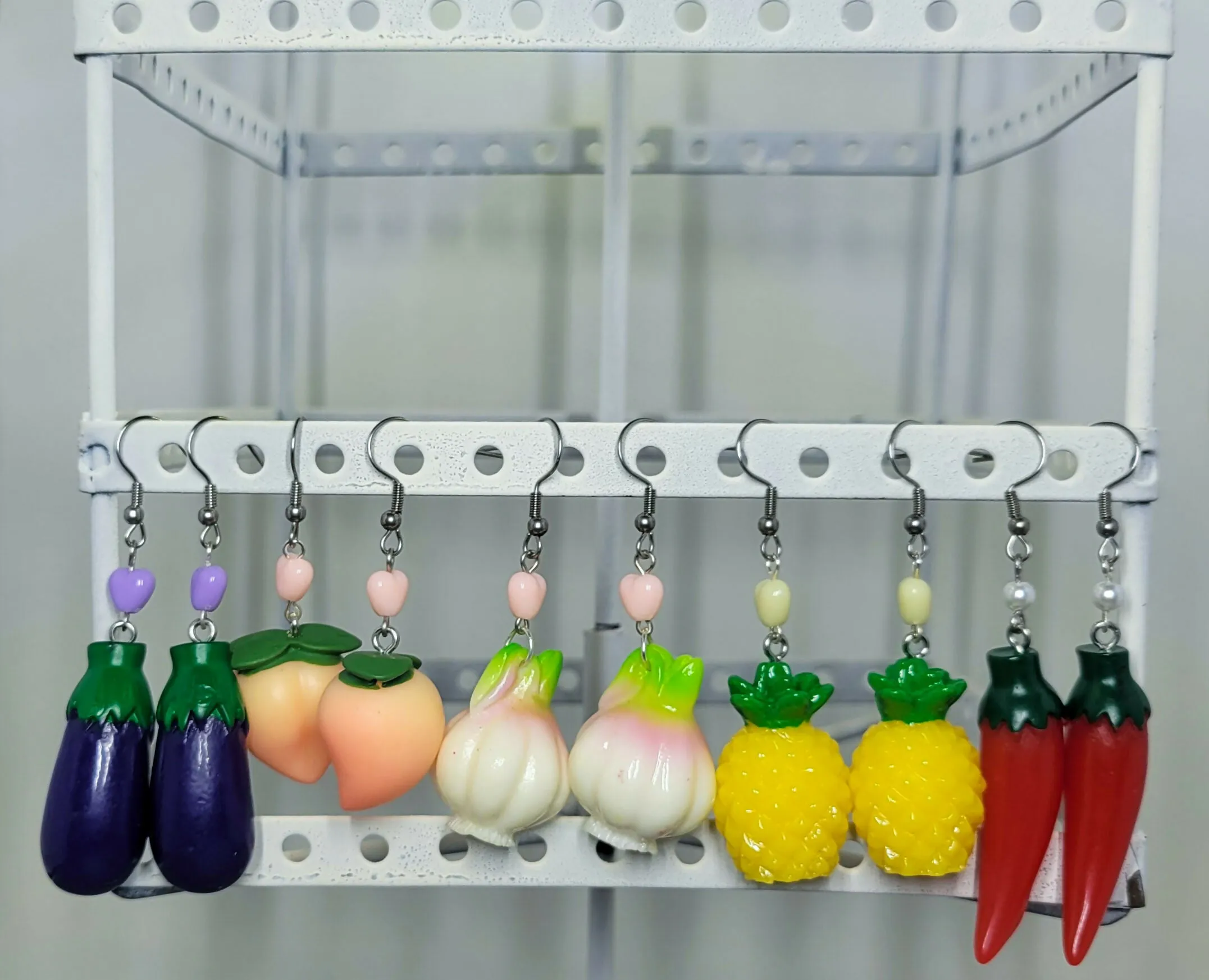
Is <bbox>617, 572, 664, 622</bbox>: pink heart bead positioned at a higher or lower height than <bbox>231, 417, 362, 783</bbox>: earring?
higher

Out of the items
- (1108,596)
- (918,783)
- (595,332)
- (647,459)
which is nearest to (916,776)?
(918,783)

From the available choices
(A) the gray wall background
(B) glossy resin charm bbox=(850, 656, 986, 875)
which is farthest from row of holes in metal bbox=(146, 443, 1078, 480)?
(A) the gray wall background

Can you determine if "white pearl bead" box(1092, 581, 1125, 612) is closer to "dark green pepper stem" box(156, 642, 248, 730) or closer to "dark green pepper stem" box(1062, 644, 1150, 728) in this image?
"dark green pepper stem" box(1062, 644, 1150, 728)

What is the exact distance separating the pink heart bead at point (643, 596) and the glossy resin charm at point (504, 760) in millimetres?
59

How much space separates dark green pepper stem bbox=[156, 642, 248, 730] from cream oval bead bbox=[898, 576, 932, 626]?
0.32 metres

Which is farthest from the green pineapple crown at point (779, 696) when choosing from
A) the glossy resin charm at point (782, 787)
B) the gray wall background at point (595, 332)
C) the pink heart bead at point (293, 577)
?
the gray wall background at point (595, 332)

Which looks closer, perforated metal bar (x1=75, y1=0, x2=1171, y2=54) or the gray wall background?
perforated metal bar (x1=75, y1=0, x2=1171, y2=54)

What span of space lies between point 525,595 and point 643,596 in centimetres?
6

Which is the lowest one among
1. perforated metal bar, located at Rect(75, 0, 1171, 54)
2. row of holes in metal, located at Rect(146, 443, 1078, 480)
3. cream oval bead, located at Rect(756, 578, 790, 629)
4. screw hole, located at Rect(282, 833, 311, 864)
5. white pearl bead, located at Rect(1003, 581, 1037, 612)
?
screw hole, located at Rect(282, 833, 311, 864)

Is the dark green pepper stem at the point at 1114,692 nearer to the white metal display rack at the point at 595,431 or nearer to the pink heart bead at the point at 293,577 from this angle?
the white metal display rack at the point at 595,431

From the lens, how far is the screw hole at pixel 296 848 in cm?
55

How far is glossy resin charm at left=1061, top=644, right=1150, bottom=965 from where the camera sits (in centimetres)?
51

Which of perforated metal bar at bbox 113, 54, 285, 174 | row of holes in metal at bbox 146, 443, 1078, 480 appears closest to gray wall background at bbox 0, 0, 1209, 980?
perforated metal bar at bbox 113, 54, 285, 174

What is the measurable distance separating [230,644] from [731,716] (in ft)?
1.55
